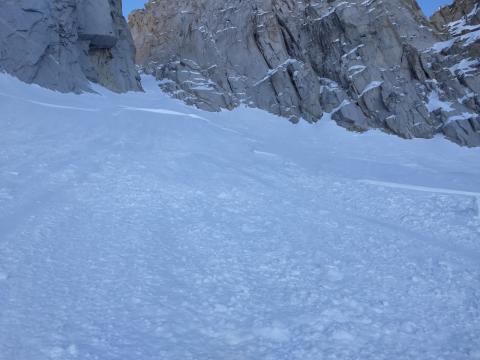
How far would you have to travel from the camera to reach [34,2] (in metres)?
27.7

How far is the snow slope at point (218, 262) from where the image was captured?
4133 mm

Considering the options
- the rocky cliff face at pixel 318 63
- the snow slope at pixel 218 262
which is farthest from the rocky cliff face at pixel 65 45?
the snow slope at pixel 218 262

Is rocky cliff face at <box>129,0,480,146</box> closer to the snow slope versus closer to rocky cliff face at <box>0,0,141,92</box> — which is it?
rocky cliff face at <box>0,0,141,92</box>

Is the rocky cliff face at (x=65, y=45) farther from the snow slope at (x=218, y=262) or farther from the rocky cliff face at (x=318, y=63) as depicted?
→ the snow slope at (x=218, y=262)

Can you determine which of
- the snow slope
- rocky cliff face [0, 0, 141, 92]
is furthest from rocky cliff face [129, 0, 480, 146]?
the snow slope

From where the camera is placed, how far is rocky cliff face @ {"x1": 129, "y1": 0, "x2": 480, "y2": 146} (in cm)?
4125

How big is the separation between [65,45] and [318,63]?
2928 centimetres

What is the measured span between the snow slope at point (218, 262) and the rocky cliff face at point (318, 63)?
91.9 feet

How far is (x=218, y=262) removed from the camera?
6.08m

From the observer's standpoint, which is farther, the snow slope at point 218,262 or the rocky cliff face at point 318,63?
the rocky cliff face at point 318,63

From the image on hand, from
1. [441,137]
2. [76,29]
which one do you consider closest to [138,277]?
[76,29]

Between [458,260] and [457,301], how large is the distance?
170cm

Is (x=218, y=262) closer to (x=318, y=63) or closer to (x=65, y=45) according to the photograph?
(x=65, y=45)

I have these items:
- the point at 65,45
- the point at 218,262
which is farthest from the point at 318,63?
the point at 218,262
